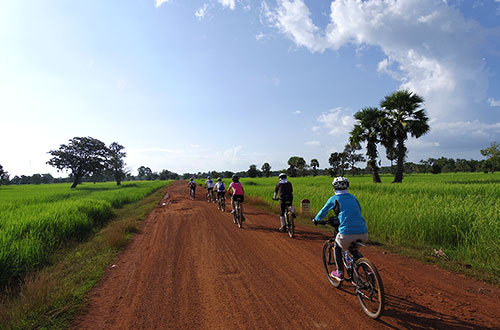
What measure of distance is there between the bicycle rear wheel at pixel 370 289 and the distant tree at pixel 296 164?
94110mm

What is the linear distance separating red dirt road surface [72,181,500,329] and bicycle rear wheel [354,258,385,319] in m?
0.14

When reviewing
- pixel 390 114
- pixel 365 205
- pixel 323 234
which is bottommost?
pixel 323 234

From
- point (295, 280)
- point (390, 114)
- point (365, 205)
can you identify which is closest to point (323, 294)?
point (295, 280)

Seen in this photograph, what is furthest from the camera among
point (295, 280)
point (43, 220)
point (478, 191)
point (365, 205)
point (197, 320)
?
Answer: point (478, 191)

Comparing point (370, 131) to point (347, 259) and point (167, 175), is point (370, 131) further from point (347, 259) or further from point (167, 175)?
point (167, 175)

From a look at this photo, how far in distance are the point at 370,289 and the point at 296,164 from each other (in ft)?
325

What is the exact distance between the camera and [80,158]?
47.9m

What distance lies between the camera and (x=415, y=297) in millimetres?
3752

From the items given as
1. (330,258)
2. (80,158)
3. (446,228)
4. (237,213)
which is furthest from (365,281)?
(80,158)

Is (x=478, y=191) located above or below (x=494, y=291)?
above

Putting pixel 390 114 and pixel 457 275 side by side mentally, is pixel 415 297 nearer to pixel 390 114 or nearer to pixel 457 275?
pixel 457 275

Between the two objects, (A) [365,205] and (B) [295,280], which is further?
(A) [365,205]

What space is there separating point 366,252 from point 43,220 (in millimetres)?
11427

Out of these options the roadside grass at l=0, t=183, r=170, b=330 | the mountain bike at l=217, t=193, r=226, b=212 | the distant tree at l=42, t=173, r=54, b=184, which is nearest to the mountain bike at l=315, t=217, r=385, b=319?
the roadside grass at l=0, t=183, r=170, b=330
